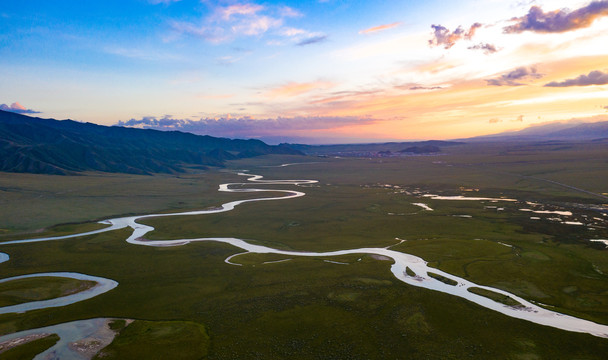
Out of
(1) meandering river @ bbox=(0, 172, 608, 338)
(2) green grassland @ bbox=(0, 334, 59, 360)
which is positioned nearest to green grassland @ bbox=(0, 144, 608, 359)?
(1) meandering river @ bbox=(0, 172, 608, 338)

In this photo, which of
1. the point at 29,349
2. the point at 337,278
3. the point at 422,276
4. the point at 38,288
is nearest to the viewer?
the point at 29,349

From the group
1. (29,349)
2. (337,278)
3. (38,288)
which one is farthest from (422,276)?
(38,288)

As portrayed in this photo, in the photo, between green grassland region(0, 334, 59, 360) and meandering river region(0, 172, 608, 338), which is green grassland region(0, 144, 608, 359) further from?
green grassland region(0, 334, 59, 360)

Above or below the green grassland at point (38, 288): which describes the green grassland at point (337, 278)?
below

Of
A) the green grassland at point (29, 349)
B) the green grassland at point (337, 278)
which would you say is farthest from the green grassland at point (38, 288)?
the green grassland at point (29, 349)

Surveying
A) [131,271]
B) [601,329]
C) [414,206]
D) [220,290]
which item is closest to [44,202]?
[131,271]

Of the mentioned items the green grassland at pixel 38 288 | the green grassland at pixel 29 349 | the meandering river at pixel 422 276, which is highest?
the green grassland at pixel 38 288

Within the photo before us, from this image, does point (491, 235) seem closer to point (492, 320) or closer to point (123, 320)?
point (492, 320)

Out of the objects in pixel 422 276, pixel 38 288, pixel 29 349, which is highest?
pixel 38 288

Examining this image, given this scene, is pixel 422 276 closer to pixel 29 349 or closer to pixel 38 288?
pixel 29 349

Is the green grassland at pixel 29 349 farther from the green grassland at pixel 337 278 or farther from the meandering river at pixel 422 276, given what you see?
the meandering river at pixel 422 276
